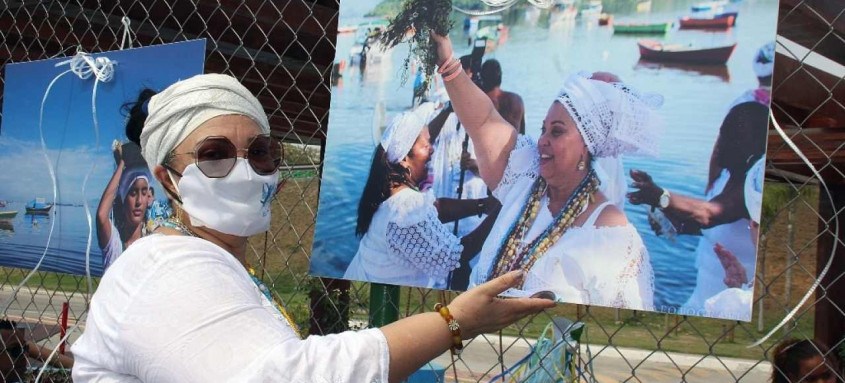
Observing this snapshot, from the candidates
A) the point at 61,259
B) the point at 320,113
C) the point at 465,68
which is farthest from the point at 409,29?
the point at 320,113

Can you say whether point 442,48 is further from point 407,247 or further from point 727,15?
point 727,15

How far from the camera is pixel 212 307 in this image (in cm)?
99

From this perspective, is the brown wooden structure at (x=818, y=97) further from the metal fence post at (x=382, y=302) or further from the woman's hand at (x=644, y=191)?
the metal fence post at (x=382, y=302)

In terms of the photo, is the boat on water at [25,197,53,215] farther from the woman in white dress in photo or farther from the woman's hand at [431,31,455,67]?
the woman in white dress in photo

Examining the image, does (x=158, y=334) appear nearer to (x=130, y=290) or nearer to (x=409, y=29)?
(x=130, y=290)

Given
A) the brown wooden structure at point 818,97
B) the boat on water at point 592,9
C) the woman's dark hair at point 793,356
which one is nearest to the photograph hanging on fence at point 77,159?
the boat on water at point 592,9

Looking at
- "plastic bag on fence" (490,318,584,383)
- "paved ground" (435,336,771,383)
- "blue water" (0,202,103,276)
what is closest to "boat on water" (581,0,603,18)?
"plastic bag on fence" (490,318,584,383)

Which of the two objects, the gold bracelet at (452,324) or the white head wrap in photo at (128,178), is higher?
the gold bracelet at (452,324)

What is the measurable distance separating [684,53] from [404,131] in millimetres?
670

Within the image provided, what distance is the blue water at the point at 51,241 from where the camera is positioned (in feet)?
8.41

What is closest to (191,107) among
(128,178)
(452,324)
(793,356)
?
(452,324)

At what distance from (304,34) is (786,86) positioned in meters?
2.15

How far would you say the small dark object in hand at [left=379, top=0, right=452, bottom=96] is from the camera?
6.13ft

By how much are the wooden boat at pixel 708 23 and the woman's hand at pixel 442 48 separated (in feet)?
1.76
